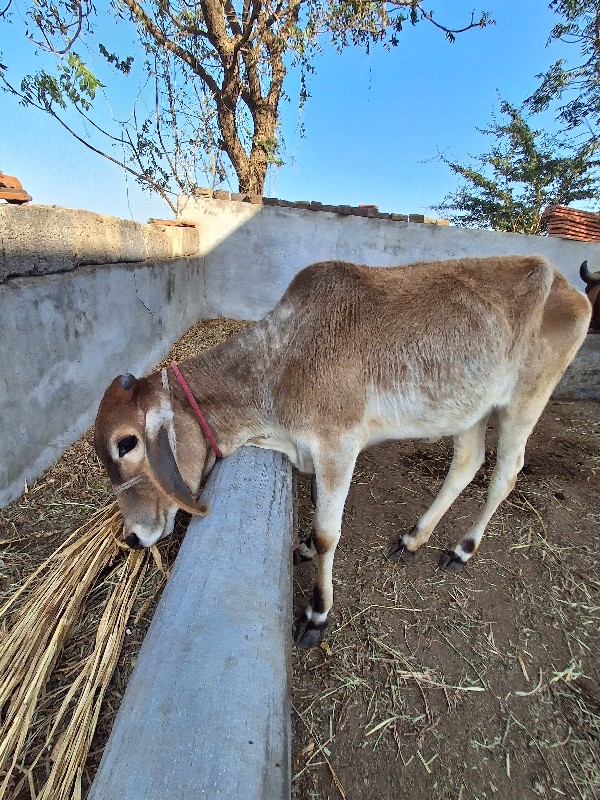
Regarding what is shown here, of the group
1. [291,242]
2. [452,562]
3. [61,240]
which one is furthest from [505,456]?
[291,242]

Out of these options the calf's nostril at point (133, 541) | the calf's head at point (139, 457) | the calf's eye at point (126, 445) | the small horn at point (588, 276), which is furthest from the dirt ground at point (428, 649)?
the small horn at point (588, 276)

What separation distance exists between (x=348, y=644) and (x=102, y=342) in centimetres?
298

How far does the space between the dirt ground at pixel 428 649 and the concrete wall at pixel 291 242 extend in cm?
502

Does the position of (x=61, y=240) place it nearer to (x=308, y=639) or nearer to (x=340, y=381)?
(x=340, y=381)

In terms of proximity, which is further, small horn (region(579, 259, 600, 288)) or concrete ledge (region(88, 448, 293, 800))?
small horn (region(579, 259, 600, 288))

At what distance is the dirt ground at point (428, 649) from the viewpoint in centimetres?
168

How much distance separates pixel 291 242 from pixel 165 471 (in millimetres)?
6465

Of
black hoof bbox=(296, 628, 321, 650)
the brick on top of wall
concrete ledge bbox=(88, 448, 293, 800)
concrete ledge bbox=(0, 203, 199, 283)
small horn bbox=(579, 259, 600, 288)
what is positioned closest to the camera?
concrete ledge bbox=(88, 448, 293, 800)

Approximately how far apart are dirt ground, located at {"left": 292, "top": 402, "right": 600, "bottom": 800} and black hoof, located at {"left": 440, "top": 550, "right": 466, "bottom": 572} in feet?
0.16

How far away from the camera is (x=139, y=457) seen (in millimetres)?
2045

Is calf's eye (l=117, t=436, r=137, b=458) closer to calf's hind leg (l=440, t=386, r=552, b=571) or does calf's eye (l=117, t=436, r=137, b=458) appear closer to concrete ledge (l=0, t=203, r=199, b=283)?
concrete ledge (l=0, t=203, r=199, b=283)

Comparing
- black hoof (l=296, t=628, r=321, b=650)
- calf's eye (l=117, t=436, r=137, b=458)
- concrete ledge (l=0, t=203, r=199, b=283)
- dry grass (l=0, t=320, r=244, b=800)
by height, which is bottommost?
black hoof (l=296, t=628, r=321, b=650)

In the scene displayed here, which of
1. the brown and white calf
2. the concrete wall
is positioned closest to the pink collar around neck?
the brown and white calf

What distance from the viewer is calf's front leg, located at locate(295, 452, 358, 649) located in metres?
2.16
